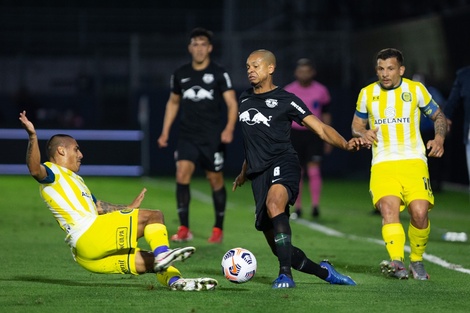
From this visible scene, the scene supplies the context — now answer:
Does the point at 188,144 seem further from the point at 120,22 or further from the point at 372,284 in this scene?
the point at 120,22

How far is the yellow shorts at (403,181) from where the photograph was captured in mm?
9203

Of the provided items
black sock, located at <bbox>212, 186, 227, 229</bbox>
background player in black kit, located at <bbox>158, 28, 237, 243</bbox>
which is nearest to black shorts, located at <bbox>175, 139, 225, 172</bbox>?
background player in black kit, located at <bbox>158, 28, 237, 243</bbox>

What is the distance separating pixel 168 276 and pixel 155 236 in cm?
37

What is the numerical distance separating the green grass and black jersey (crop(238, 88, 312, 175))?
3.29ft

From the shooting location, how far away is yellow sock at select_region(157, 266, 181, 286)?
26.9 feet

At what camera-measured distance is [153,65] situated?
1007 inches

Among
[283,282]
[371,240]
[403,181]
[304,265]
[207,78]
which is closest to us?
[283,282]

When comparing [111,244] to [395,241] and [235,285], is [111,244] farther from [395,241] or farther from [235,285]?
[395,241]

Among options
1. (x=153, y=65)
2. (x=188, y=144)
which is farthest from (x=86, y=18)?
(x=188, y=144)

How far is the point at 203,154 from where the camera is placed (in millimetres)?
12312

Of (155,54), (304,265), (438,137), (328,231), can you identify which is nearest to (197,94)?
(328,231)

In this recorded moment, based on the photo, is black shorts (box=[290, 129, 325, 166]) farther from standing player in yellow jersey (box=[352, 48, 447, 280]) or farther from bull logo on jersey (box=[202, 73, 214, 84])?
standing player in yellow jersey (box=[352, 48, 447, 280])

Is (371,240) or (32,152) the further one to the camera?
(371,240)

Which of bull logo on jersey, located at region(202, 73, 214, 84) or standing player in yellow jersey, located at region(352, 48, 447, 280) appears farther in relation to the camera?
bull logo on jersey, located at region(202, 73, 214, 84)
